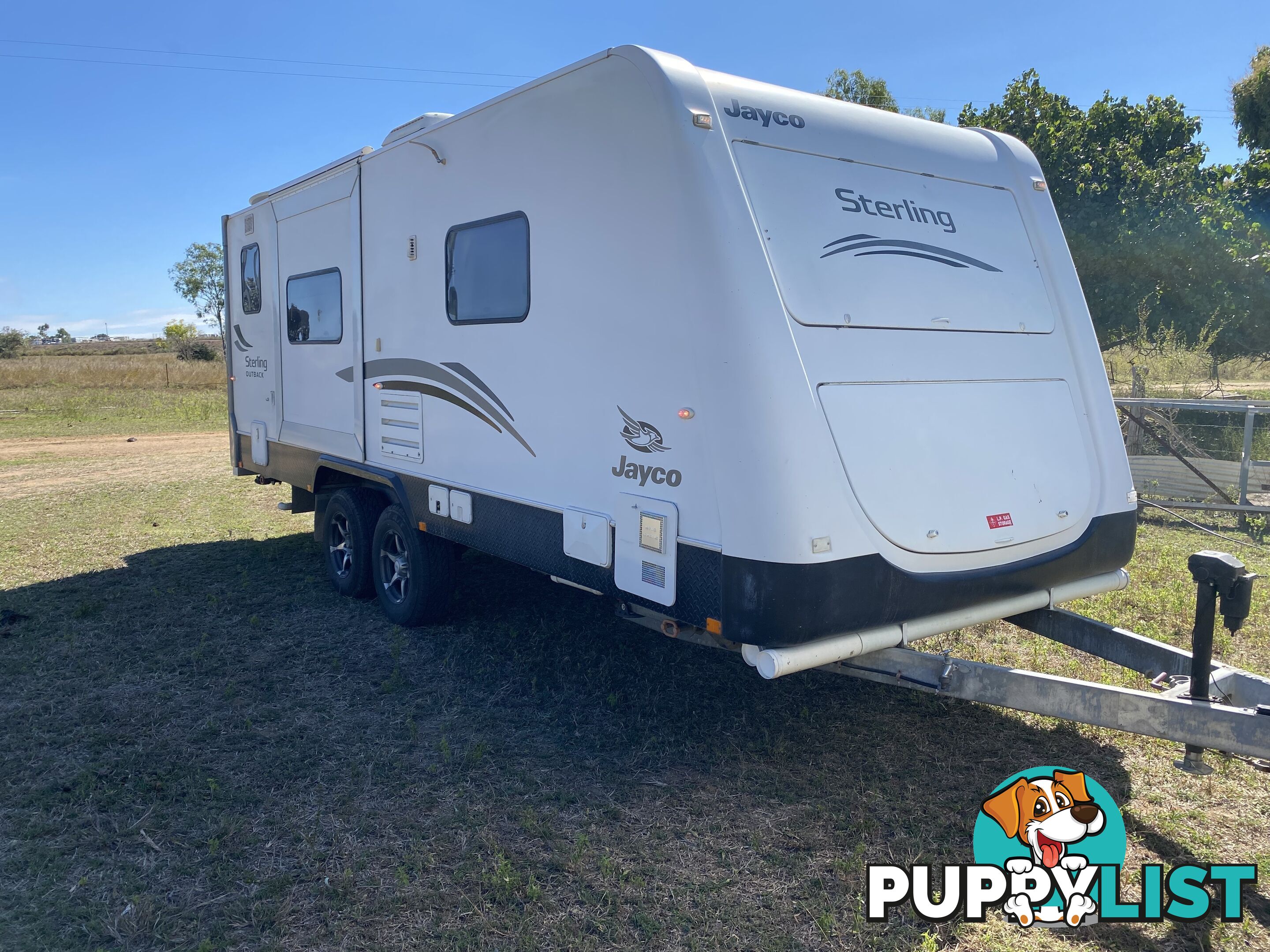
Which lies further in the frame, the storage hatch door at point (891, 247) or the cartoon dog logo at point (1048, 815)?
the storage hatch door at point (891, 247)

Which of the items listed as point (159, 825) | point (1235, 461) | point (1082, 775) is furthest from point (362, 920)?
point (1235, 461)

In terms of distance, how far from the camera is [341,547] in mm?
6695

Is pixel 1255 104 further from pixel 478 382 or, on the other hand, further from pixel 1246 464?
pixel 478 382

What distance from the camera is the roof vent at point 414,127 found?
17.1 feet

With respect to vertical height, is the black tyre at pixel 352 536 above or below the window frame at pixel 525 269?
below

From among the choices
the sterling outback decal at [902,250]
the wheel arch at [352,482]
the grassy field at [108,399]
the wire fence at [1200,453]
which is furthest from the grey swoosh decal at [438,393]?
the grassy field at [108,399]

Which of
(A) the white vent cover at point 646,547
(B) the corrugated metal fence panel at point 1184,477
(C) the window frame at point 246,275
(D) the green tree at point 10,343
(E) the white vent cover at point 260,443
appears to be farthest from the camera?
(D) the green tree at point 10,343

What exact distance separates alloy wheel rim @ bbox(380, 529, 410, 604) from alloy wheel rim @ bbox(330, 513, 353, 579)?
0.54m

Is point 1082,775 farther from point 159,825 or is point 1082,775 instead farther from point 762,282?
point 159,825

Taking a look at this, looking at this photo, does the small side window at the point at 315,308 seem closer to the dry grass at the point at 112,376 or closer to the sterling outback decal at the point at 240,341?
the sterling outback decal at the point at 240,341

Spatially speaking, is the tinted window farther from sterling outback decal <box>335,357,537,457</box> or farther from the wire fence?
the wire fence

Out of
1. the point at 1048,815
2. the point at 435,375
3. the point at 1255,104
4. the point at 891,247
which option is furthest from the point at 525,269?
the point at 1255,104

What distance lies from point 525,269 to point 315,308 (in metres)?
2.71

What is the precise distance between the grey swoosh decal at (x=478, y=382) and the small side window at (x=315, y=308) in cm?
148
